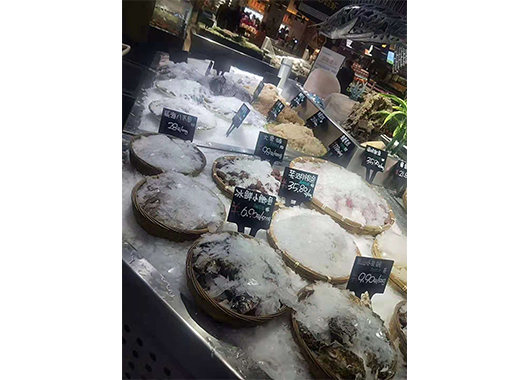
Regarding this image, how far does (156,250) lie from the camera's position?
5.00 ft

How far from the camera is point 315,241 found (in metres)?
1.91

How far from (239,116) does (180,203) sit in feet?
3.42

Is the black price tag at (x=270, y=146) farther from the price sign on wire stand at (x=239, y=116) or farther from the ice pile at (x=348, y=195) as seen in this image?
the ice pile at (x=348, y=195)

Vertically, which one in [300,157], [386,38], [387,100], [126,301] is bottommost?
[126,301]

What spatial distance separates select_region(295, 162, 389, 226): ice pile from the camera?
2.40 m

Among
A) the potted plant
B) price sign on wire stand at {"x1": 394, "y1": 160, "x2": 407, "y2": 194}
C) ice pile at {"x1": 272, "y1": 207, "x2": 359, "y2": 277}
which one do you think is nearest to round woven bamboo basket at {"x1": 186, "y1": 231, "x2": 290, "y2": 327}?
ice pile at {"x1": 272, "y1": 207, "x2": 359, "y2": 277}

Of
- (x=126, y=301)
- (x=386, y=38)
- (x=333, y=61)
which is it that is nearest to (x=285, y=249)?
(x=126, y=301)

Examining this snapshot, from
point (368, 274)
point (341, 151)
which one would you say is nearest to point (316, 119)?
point (341, 151)

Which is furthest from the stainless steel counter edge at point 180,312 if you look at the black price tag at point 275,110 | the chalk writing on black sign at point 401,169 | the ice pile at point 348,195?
the chalk writing on black sign at point 401,169

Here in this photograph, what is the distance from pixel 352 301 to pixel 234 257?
611 millimetres

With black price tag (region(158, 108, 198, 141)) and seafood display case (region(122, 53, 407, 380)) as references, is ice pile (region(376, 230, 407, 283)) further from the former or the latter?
black price tag (region(158, 108, 198, 141))

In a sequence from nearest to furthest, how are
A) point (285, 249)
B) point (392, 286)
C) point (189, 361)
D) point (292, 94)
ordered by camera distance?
point (189, 361), point (285, 249), point (392, 286), point (292, 94)

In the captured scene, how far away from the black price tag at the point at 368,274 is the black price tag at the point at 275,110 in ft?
6.34

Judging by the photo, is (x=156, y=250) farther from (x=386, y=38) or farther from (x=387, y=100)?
(x=387, y=100)
